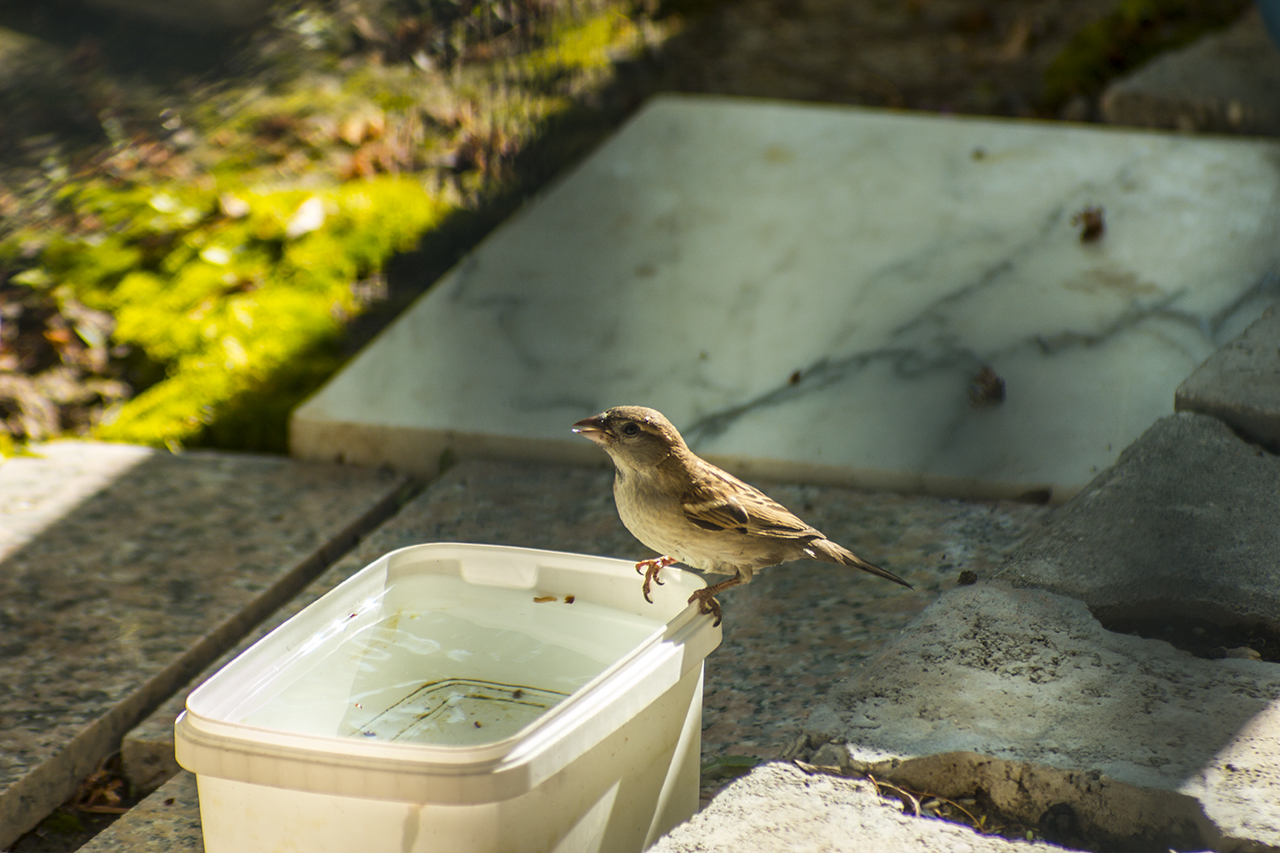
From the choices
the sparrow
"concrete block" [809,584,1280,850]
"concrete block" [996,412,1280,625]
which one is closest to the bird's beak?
the sparrow

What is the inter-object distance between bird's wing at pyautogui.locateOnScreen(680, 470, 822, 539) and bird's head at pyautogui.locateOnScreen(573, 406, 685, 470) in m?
0.07

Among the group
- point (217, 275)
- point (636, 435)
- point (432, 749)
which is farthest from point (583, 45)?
point (432, 749)

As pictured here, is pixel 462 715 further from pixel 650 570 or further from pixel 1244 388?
pixel 1244 388

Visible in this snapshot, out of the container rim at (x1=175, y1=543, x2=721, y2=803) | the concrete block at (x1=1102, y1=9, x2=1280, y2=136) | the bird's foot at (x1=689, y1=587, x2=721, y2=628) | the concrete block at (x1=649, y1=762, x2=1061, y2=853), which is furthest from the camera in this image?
the concrete block at (x1=1102, y1=9, x2=1280, y2=136)

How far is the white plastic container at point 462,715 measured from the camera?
1336 mm

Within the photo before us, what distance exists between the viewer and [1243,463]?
2.19 meters

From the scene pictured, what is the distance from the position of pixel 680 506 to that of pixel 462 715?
0.44 metres

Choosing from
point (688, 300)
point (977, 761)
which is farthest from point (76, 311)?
point (977, 761)

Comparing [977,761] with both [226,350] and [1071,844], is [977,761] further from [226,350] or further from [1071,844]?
[226,350]

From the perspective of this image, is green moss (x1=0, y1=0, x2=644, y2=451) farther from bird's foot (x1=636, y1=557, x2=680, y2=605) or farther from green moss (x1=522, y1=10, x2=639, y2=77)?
bird's foot (x1=636, y1=557, x2=680, y2=605)

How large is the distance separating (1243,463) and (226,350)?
8.59 ft

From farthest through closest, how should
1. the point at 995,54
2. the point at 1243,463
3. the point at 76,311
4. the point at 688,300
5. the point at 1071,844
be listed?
1. the point at 995,54
2. the point at 76,311
3. the point at 688,300
4. the point at 1243,463
5. the point at 1071,844

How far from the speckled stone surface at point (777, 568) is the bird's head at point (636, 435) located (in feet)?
1.56

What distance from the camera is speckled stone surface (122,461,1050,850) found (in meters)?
2.09
